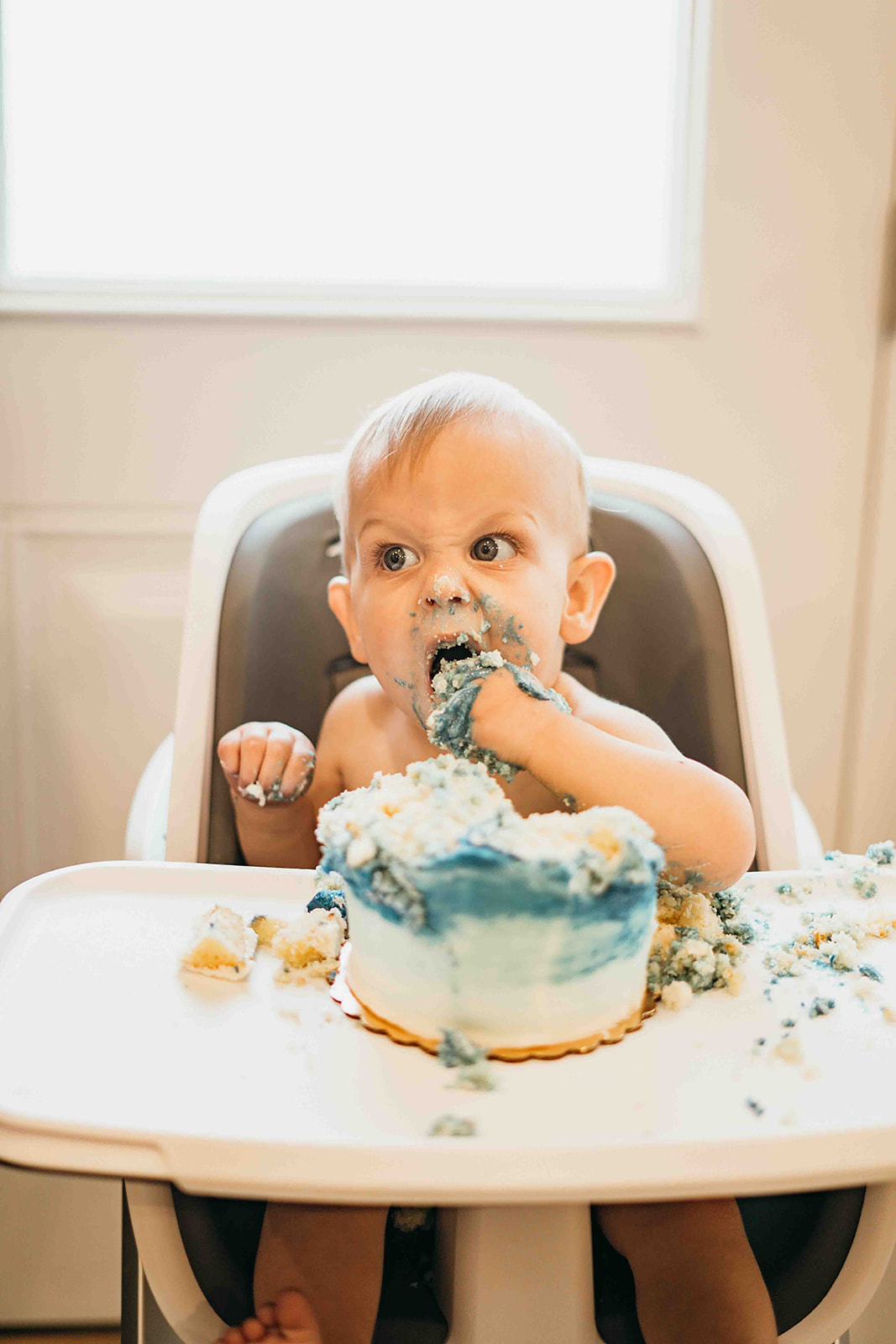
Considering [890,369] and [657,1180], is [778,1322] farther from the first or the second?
[890,369]

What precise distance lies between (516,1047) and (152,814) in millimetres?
467

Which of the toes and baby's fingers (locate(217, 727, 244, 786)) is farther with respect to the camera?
baby's fingers (locate(217, 727, 244, 786))

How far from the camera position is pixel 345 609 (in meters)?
0.89

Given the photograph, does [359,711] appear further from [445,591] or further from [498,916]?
[498,916]

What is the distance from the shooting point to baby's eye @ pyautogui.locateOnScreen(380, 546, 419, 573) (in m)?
0.77

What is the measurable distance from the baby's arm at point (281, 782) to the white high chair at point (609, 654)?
0.03m

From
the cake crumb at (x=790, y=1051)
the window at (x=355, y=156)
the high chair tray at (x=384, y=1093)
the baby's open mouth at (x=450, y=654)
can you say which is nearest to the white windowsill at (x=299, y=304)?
the window at (x=355, y=156)

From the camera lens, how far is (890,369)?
1.27 meters

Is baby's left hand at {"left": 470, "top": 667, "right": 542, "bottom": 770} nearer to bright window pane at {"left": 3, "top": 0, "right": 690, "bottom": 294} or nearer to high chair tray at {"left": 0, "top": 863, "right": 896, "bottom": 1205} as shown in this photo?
high chair tray at {"left": 0, "top": 863, "right": 896, "bottom": 1205}

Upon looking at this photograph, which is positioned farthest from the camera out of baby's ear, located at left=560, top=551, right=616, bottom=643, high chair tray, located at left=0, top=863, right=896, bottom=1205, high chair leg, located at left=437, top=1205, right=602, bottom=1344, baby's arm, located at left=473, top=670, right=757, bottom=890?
baby's ear, located at left=560, top=551, right=616, bottom=643

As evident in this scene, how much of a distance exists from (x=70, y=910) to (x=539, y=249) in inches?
39.3

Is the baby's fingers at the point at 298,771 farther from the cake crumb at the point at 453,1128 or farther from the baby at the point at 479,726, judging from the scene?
the cake crumb at the point at 453,1128

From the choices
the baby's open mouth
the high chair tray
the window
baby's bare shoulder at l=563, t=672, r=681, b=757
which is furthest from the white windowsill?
the high chair tray

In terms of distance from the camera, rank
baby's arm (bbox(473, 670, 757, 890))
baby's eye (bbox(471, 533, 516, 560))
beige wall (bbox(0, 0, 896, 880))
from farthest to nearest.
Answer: beige wall (bbox(0, 0, 896, 880)) → baby's eye (bbox(471, 533, 516, 560)) → baby's arm (bbox(473, 670, 757, 890))
